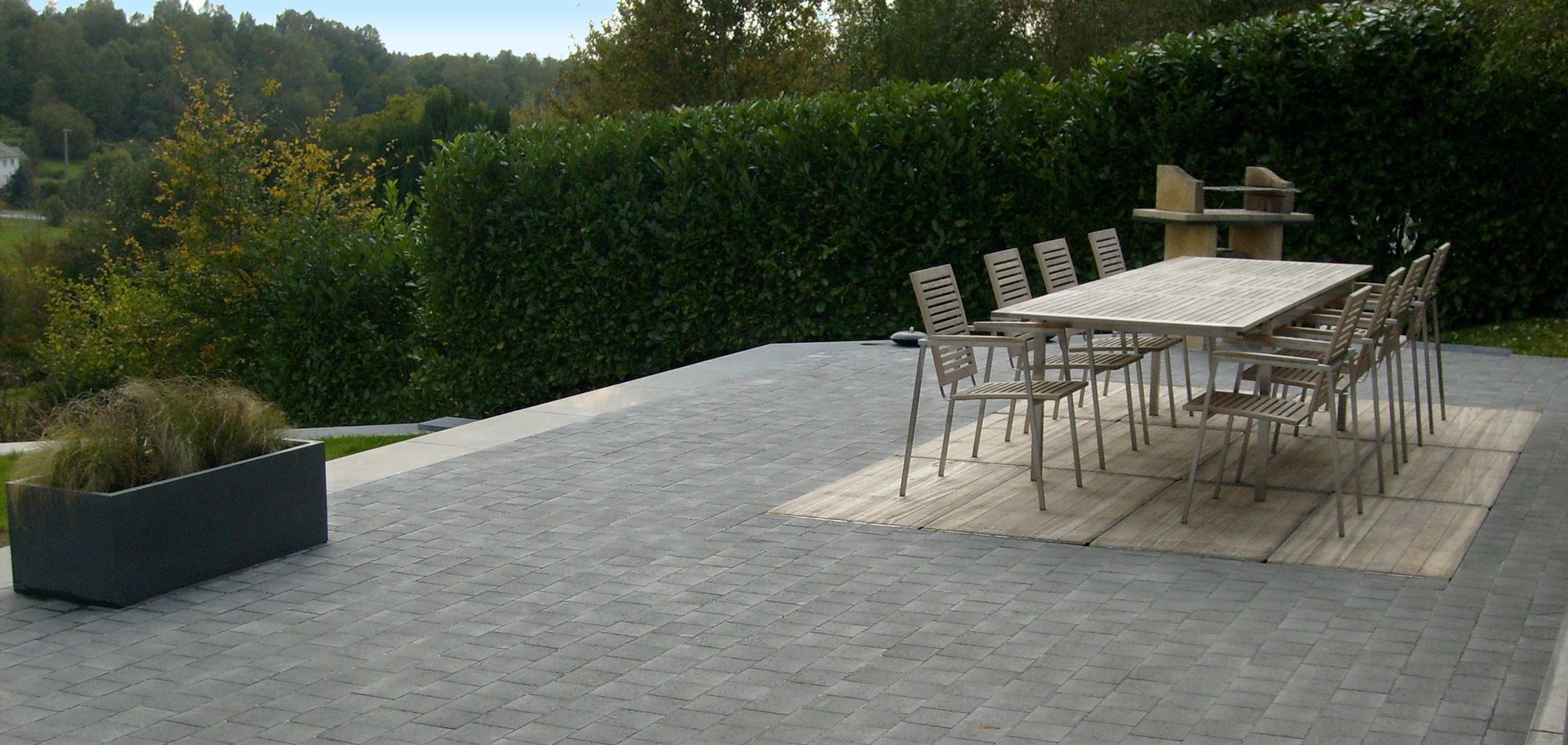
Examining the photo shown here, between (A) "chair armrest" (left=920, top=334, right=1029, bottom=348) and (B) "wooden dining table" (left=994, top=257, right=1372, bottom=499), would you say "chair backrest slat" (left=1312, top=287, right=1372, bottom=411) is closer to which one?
(B) "wooden dining table" (left=994, top=257, right=1372, bottom=499)

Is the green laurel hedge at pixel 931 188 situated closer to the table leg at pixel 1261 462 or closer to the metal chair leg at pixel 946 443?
the table leg at pixel 1261 462

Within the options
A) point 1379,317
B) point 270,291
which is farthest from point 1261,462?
point 270,291

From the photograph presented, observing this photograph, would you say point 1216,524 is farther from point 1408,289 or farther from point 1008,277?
point 1008,277

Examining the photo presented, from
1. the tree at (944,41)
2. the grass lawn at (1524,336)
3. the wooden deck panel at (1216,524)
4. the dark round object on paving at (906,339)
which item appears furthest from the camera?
the tree at (944,41)

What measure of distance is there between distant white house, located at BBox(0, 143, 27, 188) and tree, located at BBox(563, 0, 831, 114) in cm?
3177

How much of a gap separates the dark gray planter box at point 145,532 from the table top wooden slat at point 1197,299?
330cm

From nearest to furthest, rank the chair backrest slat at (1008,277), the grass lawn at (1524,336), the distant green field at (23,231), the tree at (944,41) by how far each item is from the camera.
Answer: the chair backrest slat at (1008,277)
the grass lawn at (1524,336)
the tree at (944,41)
the distant green field at (23,231)

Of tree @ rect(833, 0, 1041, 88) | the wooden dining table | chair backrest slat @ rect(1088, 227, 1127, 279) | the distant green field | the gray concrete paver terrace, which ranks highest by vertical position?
tree @ rect(833, 0, 1041, 88)

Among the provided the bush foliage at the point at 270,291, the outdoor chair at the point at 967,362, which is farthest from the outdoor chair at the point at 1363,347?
the bush foliage at the point at 270,291

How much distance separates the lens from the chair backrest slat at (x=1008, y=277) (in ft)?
26.4

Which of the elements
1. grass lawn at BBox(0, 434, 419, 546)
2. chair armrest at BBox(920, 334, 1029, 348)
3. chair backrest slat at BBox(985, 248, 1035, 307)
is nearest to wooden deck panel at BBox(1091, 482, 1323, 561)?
chair armrest at BBox(920, 334, 1029, 348)

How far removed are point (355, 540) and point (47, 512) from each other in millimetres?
1274

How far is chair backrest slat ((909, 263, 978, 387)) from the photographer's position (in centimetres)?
684

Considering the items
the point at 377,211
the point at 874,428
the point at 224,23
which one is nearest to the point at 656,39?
the point at 377,211
